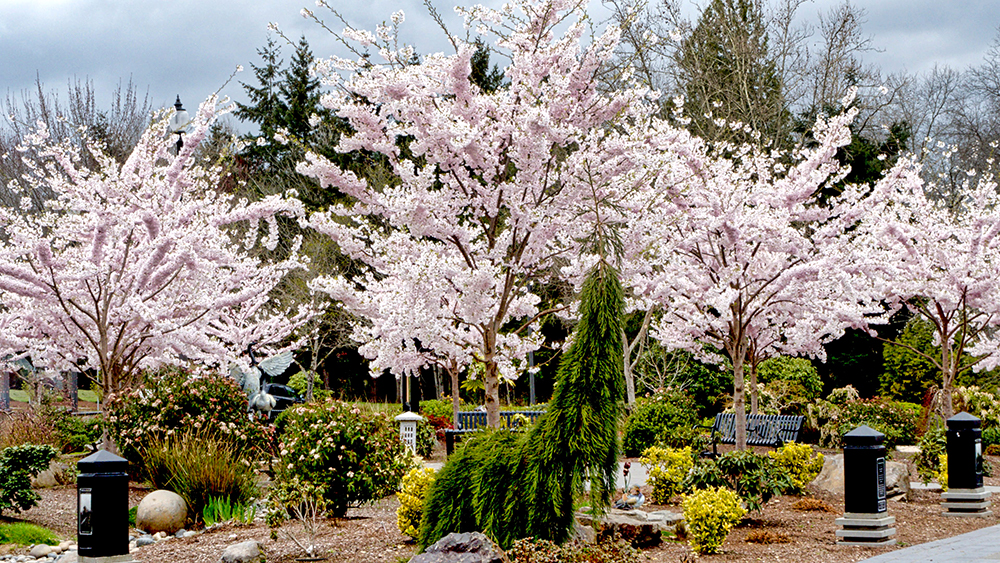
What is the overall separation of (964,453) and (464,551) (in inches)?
283

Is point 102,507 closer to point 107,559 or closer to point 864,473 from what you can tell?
point 107,559

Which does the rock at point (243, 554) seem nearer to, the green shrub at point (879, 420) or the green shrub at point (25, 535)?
the green shrub at point (25, 535)

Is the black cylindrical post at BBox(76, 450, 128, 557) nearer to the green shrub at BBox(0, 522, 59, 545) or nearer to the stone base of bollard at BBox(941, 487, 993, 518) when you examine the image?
the green shrub at BBox(0, 522, 59, 545)

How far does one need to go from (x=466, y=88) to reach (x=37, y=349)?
734 cm

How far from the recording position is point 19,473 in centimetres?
944

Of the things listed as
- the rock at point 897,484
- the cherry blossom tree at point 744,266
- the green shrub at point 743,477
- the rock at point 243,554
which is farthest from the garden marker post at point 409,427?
the rock at point 243,554

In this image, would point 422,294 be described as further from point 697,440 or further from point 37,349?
point 37,349

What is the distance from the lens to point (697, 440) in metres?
12.6

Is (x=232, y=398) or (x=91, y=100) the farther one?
(x=91, y=100)

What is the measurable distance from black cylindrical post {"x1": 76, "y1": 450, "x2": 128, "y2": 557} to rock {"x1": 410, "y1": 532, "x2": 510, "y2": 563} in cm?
217

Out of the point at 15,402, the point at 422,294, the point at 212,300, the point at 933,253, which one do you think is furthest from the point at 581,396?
the point at 15,402

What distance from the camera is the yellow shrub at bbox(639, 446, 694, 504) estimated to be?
9.85 meters

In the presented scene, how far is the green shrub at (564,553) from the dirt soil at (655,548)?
24.6 inches

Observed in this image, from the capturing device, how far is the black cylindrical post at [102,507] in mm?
6211
